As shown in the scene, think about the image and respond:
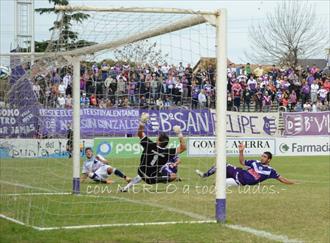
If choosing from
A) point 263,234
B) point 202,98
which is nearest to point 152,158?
point 202,98

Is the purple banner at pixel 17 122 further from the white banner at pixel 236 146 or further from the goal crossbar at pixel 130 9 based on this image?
the white banner at pixel 236 146

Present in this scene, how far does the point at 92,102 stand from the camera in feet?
62.9

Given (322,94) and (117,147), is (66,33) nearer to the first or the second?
(117,147)

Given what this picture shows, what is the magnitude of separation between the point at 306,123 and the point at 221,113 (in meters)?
26.7

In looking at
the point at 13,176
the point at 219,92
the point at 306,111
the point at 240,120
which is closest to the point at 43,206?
the point at 13,176

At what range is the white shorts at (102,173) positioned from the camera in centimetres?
1838

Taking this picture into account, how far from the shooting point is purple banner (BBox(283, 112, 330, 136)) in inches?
1419

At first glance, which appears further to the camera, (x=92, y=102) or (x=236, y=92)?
(x=236, y=92)

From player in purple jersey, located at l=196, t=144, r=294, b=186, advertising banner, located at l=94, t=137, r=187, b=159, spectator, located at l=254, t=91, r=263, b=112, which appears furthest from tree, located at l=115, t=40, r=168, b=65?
spectator, located at l=254, t=91, r=263, b=112

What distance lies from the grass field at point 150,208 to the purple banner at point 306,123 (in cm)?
1664

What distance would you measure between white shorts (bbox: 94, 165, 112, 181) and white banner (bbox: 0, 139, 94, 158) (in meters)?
1.12

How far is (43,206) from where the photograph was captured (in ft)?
41.2

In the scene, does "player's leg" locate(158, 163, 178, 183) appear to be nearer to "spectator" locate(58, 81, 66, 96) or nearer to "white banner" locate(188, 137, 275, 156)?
"spectator" locate(58, 81, 66, 96)

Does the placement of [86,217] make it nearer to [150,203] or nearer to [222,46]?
[150,203]
